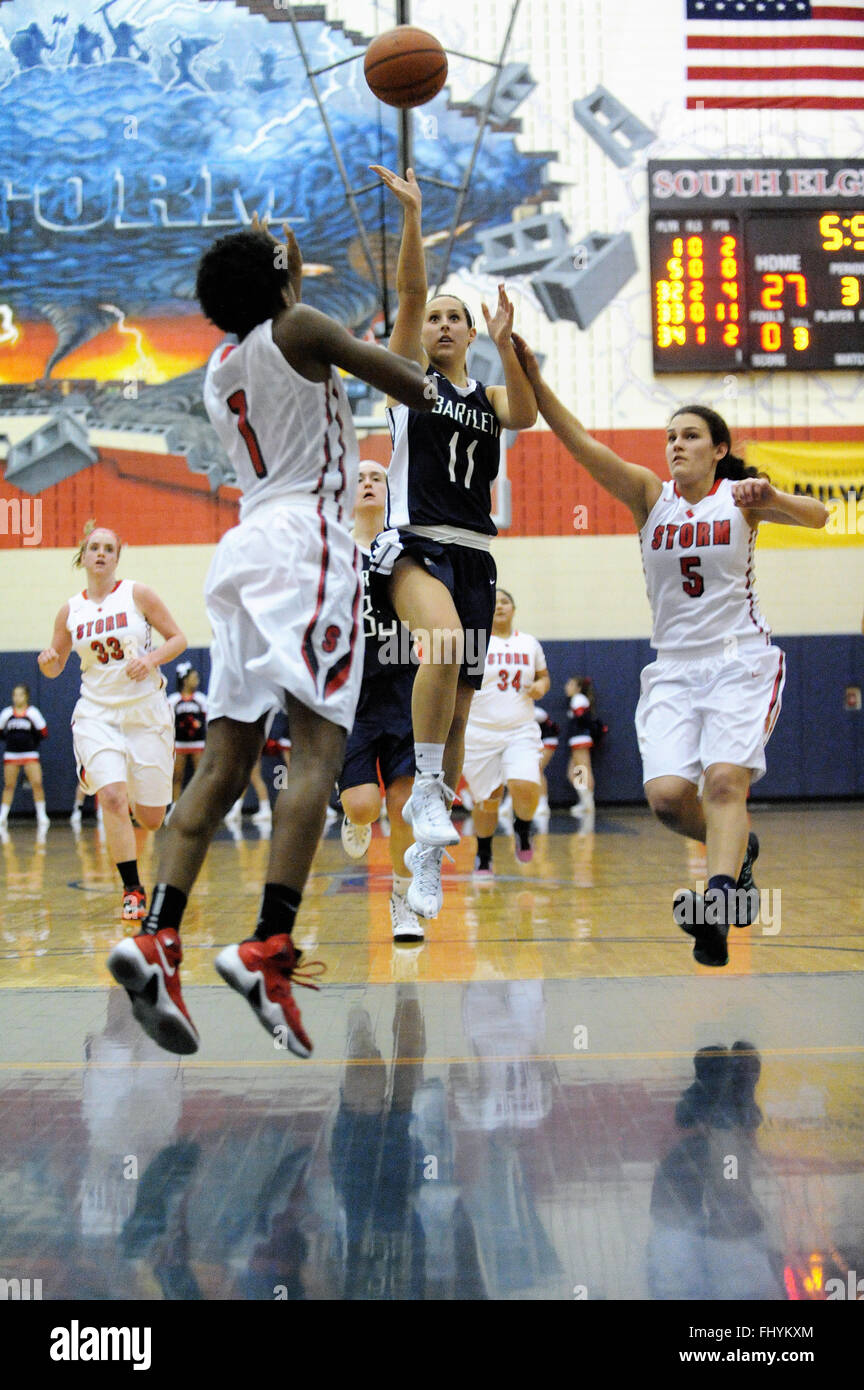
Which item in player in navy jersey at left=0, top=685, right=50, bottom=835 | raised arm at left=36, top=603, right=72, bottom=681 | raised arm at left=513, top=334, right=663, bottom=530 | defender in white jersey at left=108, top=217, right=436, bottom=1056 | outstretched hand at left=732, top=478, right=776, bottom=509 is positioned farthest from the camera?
player in navy jersey at left=0, top=685, right=50, bottom=835

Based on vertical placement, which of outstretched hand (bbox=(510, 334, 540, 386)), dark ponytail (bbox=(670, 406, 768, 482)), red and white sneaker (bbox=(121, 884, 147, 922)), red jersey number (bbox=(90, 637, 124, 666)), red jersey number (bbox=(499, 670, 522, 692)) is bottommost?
red and white sneaker (bbox=(121, 884, 147, 922))

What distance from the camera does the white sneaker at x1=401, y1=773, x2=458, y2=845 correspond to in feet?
14.7

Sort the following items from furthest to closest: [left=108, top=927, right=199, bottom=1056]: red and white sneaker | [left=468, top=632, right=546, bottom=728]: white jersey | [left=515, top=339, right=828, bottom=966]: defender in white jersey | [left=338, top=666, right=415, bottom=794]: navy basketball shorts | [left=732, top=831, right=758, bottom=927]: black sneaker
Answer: [left=468, top=632, right=546, bottom=728]: white jersey, [left=338, top=666, right=415, bottom=794]: navy basketball shorts, [left=515, top=339, right=828, bottom=966]: defender in white jersey, [left=732, top=831, right=758, bottom=927]: black sneaker, [left=108, top=927, right=199, bottom=1056]: red and white sneaker

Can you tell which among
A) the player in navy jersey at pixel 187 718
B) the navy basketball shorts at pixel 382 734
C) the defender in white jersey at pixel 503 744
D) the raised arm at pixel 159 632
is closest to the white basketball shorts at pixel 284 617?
the navy basketball shorts at pixel 382 734

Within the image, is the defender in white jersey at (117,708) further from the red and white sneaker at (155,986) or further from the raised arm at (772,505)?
the red and white sneaker at (155,986)

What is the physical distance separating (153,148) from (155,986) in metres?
14.4

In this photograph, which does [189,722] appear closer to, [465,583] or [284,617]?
[465,583]

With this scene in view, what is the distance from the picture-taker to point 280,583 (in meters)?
3.29

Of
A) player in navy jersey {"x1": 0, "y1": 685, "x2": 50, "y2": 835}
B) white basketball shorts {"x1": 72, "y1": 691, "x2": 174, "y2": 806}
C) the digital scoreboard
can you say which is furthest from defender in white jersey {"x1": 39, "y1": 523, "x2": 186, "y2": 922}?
the digital scoreboard

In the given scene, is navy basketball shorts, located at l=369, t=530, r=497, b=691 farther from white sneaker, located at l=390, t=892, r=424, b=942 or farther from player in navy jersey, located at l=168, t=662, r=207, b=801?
player in navy jersey, located at l=168, t=662, r=207, b=801

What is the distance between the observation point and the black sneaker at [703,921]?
444 cm

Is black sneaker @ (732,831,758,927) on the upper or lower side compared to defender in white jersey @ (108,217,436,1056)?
lower

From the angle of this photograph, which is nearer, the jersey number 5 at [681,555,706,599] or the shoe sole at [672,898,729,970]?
the shoe sole at [672,898,729,970]

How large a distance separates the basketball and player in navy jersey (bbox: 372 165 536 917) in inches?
30.7
